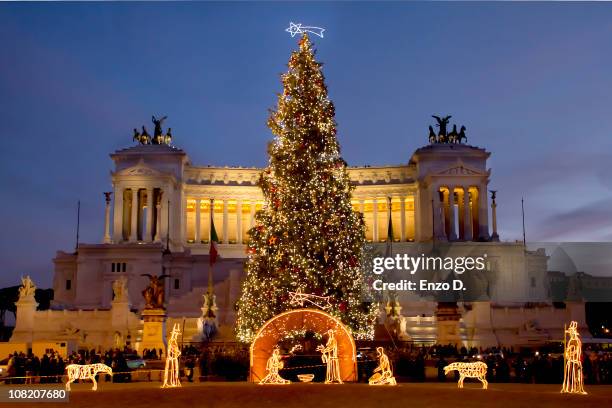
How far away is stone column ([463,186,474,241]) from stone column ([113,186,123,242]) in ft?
140

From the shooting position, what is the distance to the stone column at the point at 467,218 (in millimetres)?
100688

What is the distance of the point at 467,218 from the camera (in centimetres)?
10075

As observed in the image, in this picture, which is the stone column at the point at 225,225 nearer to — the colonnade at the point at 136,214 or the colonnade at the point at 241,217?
the colonnade at the point at 241,217

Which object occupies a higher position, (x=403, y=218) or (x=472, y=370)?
(x=403, y=218)

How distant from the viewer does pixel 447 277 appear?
82.3m

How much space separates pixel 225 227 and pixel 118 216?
14.7m

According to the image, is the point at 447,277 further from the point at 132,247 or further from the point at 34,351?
the point at 34,351

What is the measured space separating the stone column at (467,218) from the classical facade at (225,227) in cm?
13

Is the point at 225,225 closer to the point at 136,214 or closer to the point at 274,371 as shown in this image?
the point at 136,214

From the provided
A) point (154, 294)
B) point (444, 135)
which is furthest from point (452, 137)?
point (154, 294)

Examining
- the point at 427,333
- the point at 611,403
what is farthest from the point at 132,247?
the point at 611,403

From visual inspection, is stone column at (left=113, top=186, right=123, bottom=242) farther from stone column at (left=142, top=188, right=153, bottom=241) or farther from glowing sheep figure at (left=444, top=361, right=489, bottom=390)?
glowing sheep figure at (left=444, top=361, right=489, bottom=390)

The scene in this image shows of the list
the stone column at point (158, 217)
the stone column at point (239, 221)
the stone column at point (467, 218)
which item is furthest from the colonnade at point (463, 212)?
the stone column at point (158, 217)

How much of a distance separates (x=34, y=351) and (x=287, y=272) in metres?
15.1
